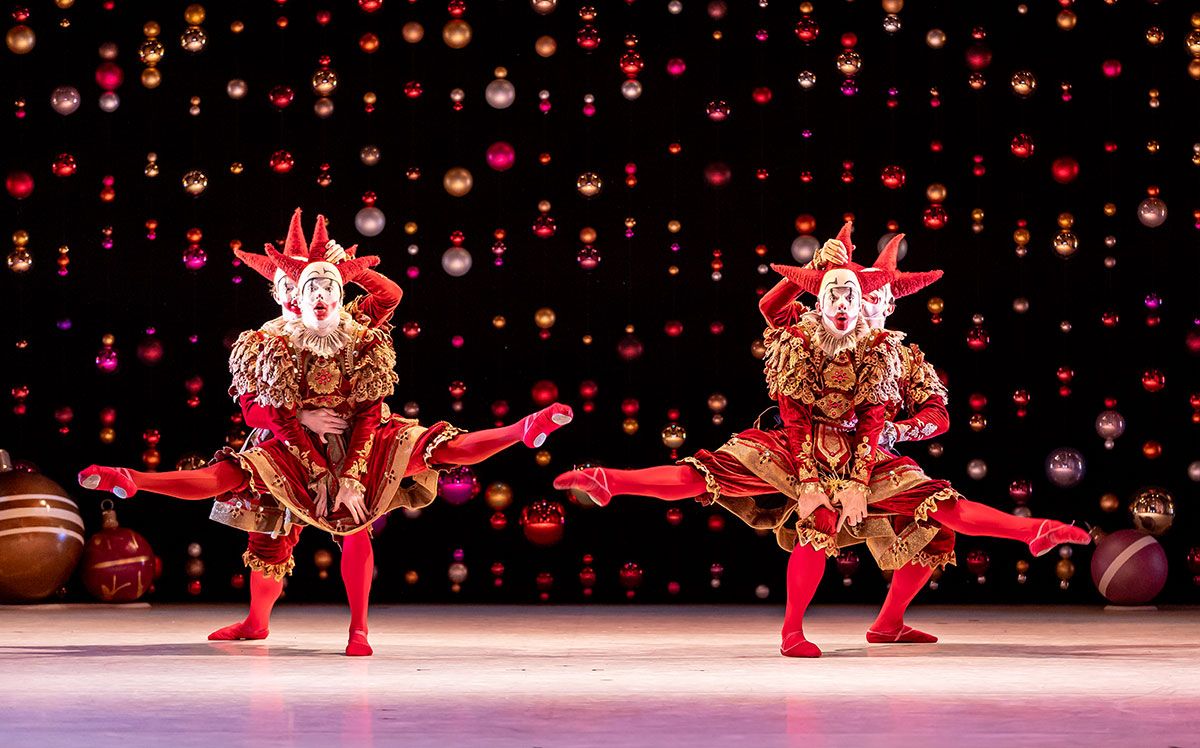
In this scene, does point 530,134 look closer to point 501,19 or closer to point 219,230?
point 501,19

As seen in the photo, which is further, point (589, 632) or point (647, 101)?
point (647, 101)

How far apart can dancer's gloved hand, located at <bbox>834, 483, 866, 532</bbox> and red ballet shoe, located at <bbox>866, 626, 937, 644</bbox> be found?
1.78 feet

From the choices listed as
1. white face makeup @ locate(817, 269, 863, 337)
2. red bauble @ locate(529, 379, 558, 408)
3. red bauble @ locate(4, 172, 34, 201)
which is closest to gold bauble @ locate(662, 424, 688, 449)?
red bauble @ locate(529, 379, 558, 408)

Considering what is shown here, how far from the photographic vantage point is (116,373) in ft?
22.8

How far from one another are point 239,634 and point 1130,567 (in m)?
3.46

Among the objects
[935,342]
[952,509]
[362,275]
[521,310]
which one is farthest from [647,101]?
[952,509]

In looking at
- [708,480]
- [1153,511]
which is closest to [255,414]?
[708,480]

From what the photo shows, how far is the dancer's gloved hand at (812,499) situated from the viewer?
475 centimetres

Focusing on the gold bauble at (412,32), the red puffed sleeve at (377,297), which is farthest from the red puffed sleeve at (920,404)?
the gold bauble at (412,32)

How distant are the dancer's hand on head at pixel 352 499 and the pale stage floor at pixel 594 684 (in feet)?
1.34

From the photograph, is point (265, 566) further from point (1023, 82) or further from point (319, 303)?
point (1023, 82)

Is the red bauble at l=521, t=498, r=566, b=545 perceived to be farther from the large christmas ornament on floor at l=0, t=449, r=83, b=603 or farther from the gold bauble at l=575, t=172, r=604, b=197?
the large christmas ornament on floor at l=0, t=449, r=83, b=603

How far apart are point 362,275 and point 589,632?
1.46 m

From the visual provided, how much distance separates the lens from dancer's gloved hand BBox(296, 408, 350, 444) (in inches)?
189
